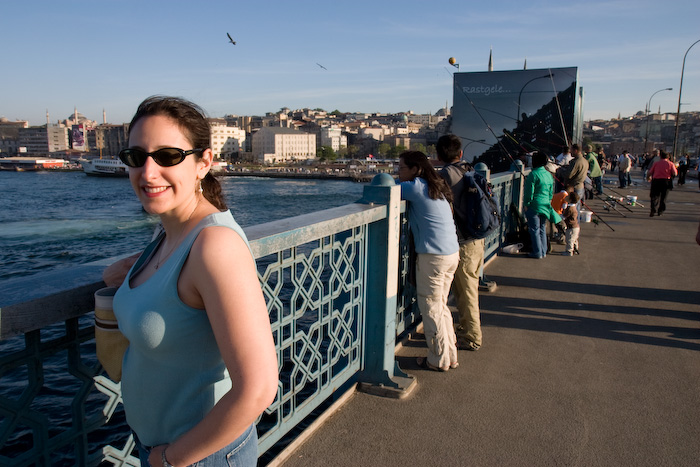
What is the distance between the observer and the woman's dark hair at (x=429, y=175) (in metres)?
3.49

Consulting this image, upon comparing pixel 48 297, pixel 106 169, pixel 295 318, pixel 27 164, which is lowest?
pixel 27 164

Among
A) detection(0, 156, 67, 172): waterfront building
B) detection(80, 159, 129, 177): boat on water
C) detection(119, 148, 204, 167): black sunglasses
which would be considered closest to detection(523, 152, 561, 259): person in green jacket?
detection(119, 148, 204, 167): black sunglasses

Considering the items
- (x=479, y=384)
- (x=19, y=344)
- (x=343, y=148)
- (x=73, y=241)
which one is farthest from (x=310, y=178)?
(x=479, y=384)

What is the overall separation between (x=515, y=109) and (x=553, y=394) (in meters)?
16.1

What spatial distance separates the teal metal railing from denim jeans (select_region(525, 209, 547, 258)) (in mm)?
3422

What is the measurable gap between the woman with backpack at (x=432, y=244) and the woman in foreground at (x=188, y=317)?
7.13ft

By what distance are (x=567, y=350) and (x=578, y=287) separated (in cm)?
194

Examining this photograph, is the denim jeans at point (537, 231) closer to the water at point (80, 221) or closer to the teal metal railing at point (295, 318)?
the teal metal railing at point (295, 318)

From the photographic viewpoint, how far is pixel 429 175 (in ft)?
11.5

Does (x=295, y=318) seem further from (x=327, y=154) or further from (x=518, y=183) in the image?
(x=327, y=154)

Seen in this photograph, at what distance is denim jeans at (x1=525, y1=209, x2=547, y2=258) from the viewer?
718 centimetres

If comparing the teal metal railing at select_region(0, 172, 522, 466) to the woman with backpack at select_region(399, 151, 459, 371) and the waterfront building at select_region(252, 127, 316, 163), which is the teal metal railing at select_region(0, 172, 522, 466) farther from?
the waterfront building at select_region(252, 127, 316, 163)

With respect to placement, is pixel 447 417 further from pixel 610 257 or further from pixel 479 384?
pixel 610 257

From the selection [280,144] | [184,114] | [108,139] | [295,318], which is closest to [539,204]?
[295,318]
